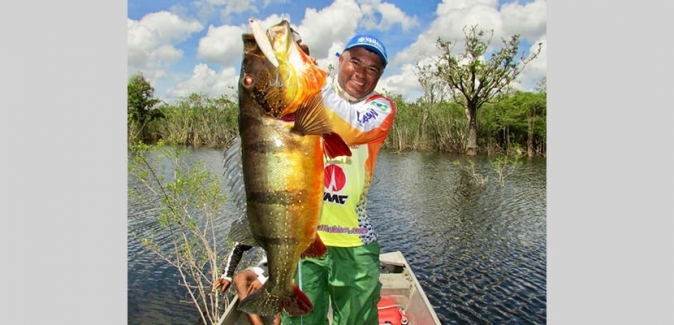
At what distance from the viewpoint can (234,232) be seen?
276 cm

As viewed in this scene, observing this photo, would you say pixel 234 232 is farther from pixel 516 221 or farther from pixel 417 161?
pixel 417 161

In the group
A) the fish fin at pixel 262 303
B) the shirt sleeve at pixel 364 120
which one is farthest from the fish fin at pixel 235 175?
the shirt sleeve at pixel 364 120

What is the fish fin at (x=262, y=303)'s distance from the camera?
9.05ft

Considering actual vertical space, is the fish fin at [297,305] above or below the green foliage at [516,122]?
below

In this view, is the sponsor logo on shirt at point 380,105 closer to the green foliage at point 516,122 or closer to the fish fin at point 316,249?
the fish fin at point 316,249

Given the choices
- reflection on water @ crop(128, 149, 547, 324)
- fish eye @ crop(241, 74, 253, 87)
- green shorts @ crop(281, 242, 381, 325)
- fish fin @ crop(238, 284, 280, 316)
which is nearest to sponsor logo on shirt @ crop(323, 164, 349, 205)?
green shorts @ crop(281, 242, 381, 325)

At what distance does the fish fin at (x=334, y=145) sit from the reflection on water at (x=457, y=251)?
927 cm

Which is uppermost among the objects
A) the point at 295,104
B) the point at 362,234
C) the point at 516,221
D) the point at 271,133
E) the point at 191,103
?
the point at 191,103

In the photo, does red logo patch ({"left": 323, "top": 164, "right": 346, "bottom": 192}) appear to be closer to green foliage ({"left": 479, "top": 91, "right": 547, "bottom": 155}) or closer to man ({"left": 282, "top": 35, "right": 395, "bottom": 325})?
man ({"left": 282, "top": 35, "right": 395, "bottom": 325})

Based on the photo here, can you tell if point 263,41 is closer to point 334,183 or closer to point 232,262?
point 334,183

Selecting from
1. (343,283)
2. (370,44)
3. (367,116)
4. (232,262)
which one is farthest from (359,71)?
(232,262)

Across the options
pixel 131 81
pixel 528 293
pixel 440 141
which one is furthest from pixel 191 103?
pixel 528 293

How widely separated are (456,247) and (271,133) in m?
14.3

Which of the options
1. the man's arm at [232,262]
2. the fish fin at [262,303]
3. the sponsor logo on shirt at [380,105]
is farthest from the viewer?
the man's arm at [232,262]
